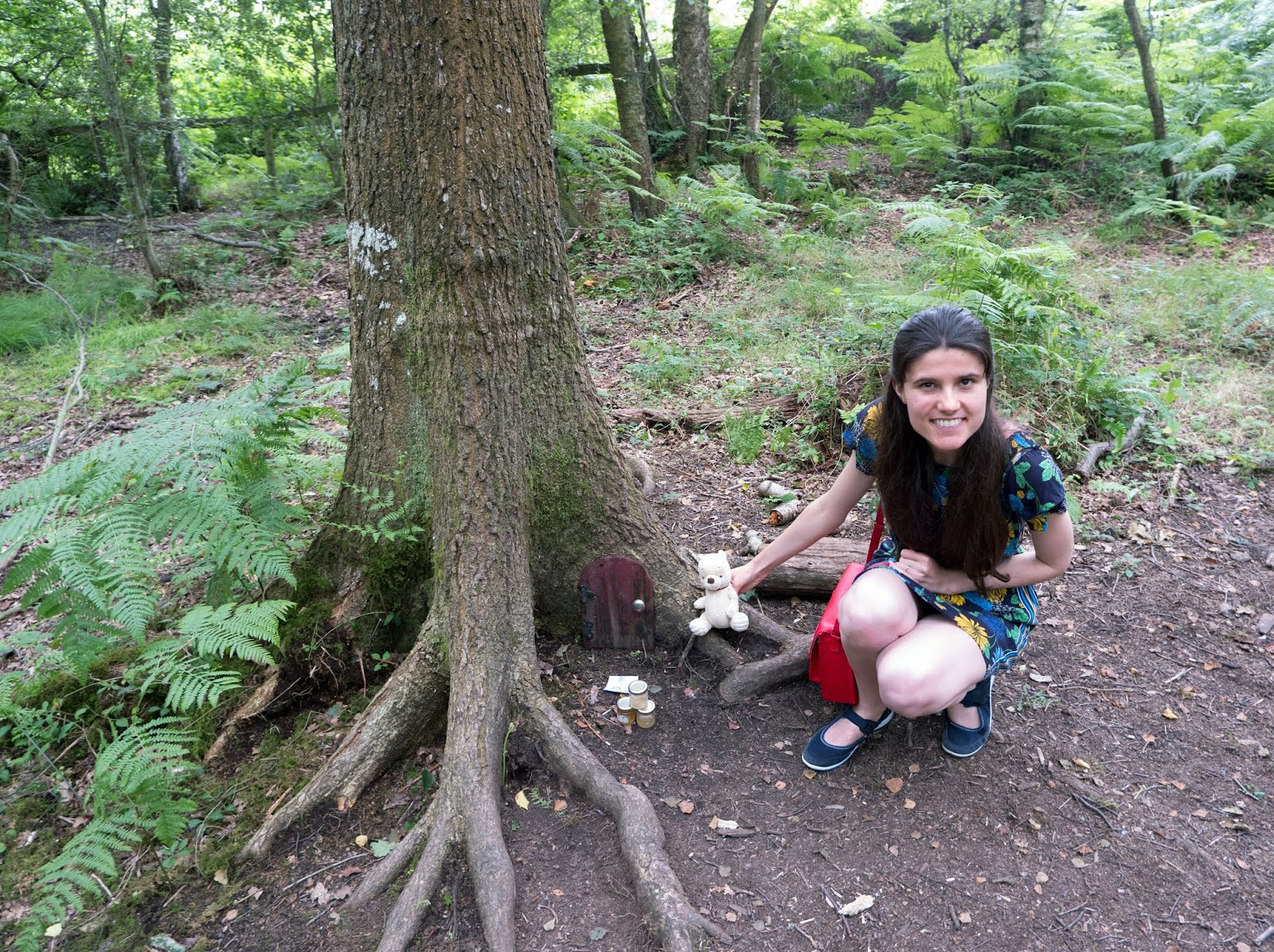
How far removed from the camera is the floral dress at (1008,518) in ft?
7.79

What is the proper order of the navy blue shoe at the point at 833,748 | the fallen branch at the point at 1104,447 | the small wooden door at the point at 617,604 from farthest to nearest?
the fallen branch at the point at 1104,447
the small wooden door at the point at 617,604
the navy blue shoe at the point at 833,748

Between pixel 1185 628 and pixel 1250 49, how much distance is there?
12570 millimetres

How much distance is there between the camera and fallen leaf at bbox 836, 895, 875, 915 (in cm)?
214

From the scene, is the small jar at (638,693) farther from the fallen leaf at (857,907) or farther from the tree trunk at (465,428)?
the fallen leaf at (857,907)

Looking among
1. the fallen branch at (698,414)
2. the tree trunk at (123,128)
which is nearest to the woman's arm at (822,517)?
the fallen branch at (698,414)

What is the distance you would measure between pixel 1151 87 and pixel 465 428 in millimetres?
11420

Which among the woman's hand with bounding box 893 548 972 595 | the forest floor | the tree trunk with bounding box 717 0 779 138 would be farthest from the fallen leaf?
the tree trunk with bounding box 717 0 779 138

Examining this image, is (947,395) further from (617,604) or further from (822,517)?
(617,604)

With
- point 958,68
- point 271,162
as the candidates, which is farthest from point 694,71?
point 271,162

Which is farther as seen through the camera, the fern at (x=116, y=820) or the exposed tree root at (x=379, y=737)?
the exposed tree root at (x=379, y=737)

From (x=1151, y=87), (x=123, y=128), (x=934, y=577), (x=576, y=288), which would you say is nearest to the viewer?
(x=934, y=577)

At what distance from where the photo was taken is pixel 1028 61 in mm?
11188

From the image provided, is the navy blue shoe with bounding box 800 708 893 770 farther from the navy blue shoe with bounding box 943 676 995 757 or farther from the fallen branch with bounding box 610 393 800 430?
the fallen branch with bounding box 610 393 800 430

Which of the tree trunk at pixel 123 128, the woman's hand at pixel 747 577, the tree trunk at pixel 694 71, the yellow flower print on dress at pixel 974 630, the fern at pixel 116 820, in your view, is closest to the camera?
the fern at pixel 116 820
